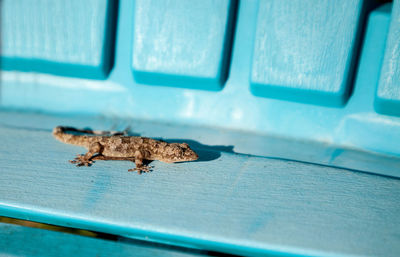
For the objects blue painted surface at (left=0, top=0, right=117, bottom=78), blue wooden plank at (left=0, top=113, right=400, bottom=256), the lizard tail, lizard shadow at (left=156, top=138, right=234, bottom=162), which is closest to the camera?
blue wooden plank at (left=0, top=113, right=400, bottom=256)

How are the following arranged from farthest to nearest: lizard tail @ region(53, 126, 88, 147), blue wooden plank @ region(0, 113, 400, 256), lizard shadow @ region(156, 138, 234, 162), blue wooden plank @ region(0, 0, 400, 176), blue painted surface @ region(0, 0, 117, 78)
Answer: blue painted surface @ region(0, 0, 117, 78) < lizard tail @ region(53, 126, 88, 147) < blue wooden plank @ region(0, 0, 400, 176) < lizard shadow @ region(156, 138, 234, 162) < blue wooden plank @ region(0, 113, 400, 256)

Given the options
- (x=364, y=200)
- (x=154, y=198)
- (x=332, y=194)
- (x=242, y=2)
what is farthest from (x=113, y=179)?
(x=242, y=2)

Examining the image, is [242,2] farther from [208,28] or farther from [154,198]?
[154,198]

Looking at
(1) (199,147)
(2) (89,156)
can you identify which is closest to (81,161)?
(2) (89,156)

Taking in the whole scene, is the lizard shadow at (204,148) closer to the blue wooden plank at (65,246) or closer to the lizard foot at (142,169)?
the lizard foot at (142,169)

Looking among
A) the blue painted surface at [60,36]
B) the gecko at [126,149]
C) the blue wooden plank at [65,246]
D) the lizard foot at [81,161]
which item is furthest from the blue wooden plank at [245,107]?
the blue wooden plank at [65,246]

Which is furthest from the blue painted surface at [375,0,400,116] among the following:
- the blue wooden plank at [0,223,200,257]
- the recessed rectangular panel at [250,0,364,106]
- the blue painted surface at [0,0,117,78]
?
the blue painted surface at [0,0,117,78]

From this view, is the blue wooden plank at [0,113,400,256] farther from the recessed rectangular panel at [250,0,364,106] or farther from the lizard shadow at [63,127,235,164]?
the recessed rectangular panel at [250,0,364,106]
